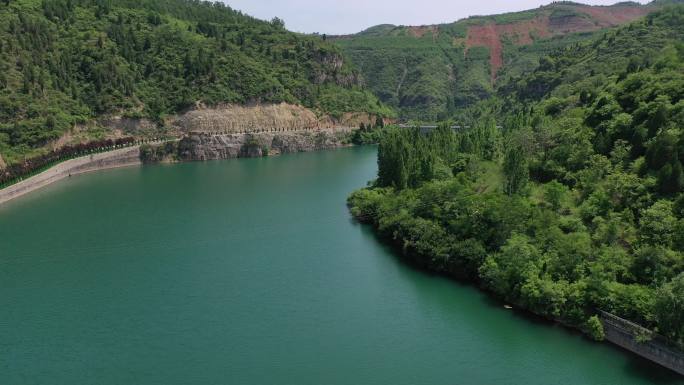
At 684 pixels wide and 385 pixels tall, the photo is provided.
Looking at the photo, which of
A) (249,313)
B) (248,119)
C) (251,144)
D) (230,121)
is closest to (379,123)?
(248,119)

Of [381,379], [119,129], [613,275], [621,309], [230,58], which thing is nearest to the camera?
[381,379]

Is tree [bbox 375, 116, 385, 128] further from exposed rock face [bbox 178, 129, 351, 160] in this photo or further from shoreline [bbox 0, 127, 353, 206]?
exposed rock face [bbox 178, 129, 351, 160]

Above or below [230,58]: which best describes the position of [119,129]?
below

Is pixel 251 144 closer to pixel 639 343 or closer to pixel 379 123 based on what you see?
pixel 379 123

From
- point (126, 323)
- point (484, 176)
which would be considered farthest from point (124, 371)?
point (484, 176)

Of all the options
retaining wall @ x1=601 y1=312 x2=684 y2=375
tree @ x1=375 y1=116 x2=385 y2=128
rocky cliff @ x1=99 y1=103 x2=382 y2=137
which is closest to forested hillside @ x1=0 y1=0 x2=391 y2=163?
rocky cliff @ x1=99 y1=103 x2=382 y2=137

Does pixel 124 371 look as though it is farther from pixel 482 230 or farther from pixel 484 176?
pixel 484 176

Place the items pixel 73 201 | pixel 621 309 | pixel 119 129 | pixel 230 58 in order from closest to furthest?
pixel 621 309
pixel 73 201
pixel 119 129
pixel 230 58
